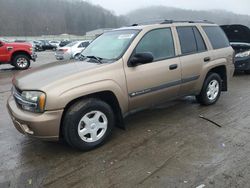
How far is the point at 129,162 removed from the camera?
347 centimetres

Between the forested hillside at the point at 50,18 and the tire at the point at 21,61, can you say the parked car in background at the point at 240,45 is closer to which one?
the tire at the point at 21,61

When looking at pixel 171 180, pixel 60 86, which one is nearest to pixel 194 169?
pixel 171 180

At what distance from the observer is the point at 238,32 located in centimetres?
1024

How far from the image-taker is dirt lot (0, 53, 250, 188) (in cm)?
310

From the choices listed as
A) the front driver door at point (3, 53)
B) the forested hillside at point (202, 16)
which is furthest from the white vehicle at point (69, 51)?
the front driver door at point (3, 53)

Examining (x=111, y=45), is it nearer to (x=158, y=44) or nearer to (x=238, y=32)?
(x=158, y=44)

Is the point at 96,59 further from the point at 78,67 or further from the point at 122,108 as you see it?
the point at 122,108

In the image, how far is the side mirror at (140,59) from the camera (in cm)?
403

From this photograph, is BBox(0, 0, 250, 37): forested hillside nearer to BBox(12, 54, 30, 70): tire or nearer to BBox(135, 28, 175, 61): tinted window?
BBox(12, 54, 30, 70): tire

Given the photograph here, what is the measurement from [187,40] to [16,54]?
10561 mm

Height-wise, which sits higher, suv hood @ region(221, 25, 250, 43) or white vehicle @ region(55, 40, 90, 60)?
suv hood @ region(221, 25, 250, 43)

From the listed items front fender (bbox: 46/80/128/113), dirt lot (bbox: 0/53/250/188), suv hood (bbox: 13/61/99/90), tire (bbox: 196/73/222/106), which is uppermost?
suv hood (bbox: 13/61/99/90)

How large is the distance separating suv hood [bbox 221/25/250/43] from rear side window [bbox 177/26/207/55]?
566cm

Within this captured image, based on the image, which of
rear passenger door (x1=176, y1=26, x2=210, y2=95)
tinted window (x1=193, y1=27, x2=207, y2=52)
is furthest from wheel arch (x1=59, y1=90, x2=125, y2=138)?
tinted window (x1=193, y1=27, x2=207, y2=52)
